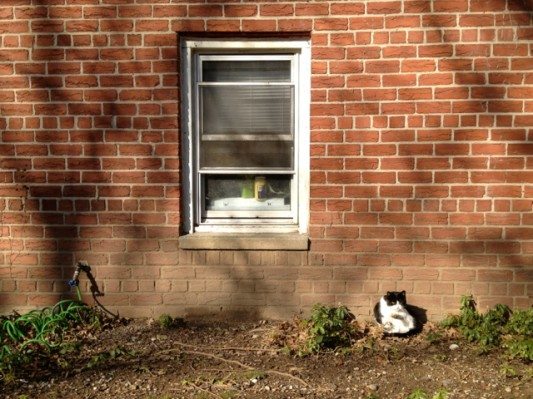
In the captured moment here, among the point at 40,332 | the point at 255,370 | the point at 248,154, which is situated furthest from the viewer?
the point at 248,154

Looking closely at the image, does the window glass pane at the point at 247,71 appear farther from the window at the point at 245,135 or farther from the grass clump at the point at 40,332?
the grass clump at the point at 40,332

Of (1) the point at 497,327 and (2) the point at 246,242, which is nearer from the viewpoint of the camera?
(1) the point at 497,327

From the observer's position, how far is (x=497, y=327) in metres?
5.06

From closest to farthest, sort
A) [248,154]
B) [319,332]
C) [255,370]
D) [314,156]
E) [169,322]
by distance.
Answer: [255,370] < [319,332] < [314,156] < [169,322] < [248,154]

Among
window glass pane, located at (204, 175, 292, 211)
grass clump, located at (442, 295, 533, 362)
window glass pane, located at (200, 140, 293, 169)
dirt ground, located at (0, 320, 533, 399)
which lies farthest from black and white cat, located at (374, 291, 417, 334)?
window glass pane, located at (200, 140, 293, 169)

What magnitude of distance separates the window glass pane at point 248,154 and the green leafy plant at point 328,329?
1.29m

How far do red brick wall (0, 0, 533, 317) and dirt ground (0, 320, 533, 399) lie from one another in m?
0.40

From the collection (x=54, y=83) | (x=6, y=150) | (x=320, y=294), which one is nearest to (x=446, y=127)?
(x=320, y=294)

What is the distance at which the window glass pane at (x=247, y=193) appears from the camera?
5477mm

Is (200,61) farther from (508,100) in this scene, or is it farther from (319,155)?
(508,100)

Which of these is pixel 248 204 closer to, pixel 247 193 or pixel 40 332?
pixel 247 193

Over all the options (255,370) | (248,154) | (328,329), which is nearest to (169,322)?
(255,370)

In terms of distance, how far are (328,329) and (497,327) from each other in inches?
54.6

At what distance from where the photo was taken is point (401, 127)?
515 cm
